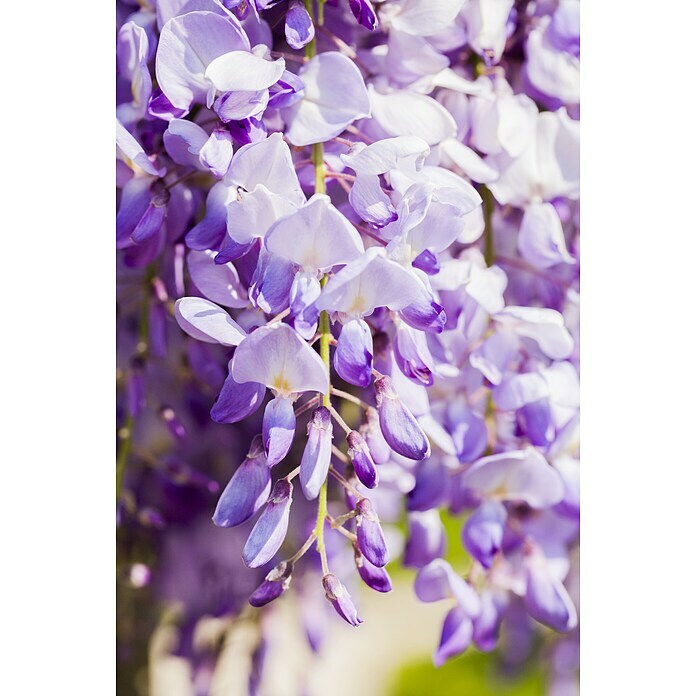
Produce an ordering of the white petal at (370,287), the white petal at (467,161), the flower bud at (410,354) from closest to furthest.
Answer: the white petal at (370,287) < the flower bud at (410,354) < the white petal at (467,161)

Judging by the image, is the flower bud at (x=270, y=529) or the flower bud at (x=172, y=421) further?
the flower bud at (x=172, y=421)

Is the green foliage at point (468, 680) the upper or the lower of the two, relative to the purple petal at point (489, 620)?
lower

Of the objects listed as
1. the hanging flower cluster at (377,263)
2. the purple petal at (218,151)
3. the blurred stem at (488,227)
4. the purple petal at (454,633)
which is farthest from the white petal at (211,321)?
the purple petal at (454,633)

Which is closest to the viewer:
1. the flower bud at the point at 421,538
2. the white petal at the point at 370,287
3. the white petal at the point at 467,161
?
the white petal at the point at 370,287

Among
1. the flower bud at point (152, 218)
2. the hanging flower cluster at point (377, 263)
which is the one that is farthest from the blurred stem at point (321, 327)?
the flower bud at point (152, 218)

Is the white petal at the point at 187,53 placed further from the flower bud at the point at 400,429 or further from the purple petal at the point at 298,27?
the flower bud at the point at 400,429

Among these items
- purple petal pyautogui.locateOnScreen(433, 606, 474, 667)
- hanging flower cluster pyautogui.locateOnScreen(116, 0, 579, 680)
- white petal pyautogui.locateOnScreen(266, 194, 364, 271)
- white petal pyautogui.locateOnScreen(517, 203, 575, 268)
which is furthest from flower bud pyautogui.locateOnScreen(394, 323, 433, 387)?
purple petal pyautogui.locateOnScreen(433, 606, 474, 667)

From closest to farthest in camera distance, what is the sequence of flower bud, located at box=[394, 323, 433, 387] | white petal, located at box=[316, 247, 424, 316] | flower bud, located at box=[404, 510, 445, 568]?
white petal, located at box=[316, 247, 424, 316] → flower bud, located at box=[394, 323, 433, 387] → flower bud, located at box=[404, 510, 445, 568]

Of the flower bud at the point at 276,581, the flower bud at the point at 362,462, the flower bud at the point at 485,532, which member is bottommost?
the flower bud at the point at 485,532

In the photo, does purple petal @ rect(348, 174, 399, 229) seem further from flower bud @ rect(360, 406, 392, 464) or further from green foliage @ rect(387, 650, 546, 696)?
green foliage @ rect(387, 650, 546, 696)
